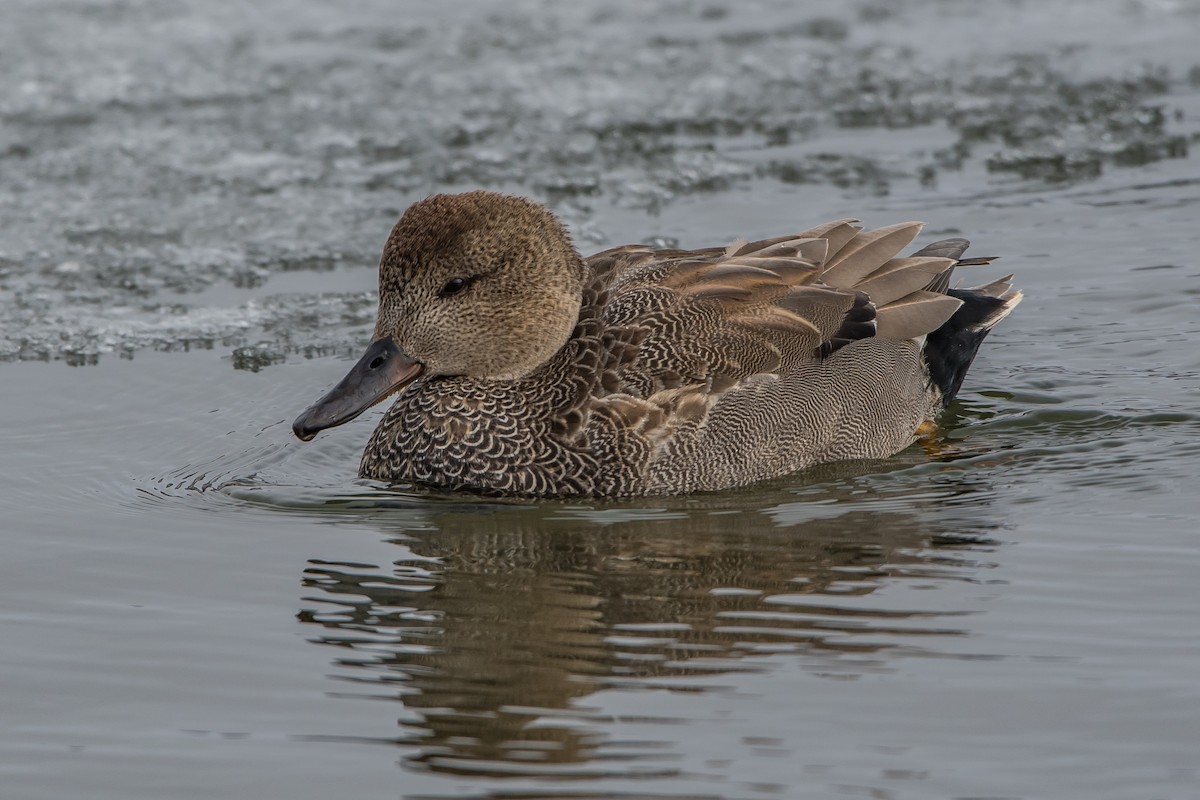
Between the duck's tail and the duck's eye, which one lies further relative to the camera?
the duck's tail

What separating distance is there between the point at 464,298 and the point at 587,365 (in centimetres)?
60

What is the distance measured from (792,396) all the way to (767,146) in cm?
545

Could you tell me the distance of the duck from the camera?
24.3 ft

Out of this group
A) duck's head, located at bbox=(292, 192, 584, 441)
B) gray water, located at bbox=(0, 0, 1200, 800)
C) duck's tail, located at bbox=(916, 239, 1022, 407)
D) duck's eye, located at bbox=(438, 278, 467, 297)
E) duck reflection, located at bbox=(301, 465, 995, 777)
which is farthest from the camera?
duck's tail, located at bbox=(916, 239, 1022, 407)

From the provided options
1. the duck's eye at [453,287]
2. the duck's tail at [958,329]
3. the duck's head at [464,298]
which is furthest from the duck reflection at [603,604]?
the duck's tail at [958,329]

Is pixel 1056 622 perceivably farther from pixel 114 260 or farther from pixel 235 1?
pixel 235 1

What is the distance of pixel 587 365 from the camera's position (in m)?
7.50

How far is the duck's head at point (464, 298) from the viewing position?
288 inches

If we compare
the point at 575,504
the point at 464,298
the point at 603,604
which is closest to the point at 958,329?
the point at 575,504

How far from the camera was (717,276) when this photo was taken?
7.79 m

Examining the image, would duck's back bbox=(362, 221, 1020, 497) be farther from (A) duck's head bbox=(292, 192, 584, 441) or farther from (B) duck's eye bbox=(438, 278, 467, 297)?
(B) duck's eye bbox=(438, 278, 467, 297)

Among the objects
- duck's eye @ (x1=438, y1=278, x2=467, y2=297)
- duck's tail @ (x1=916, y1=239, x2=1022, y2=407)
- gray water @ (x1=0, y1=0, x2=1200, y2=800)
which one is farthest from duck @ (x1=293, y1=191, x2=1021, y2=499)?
duck's tail @ (x1=916, y1=239, x2=1022, y2=407)

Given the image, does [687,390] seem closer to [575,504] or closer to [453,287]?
[575,504]

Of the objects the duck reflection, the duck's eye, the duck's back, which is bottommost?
the duck reflection
